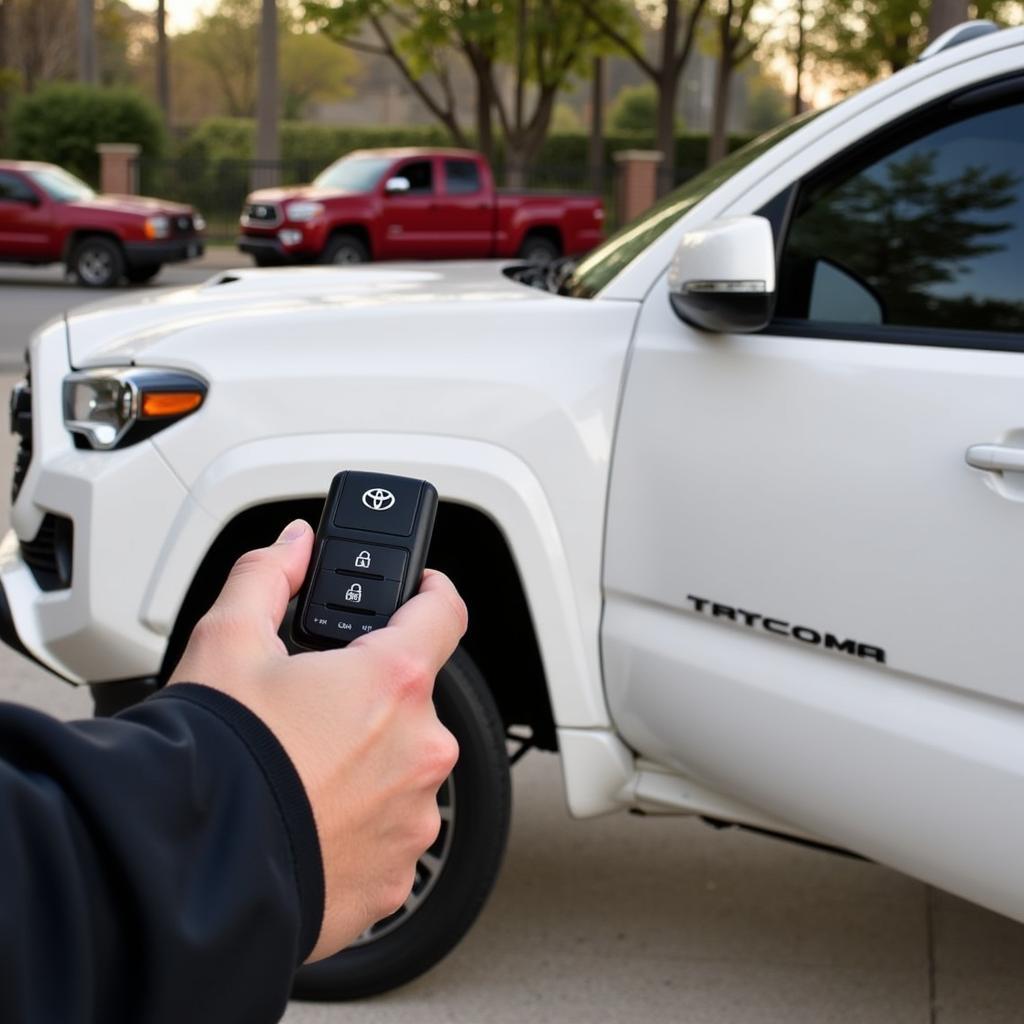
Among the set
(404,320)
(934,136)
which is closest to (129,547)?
(404,320)

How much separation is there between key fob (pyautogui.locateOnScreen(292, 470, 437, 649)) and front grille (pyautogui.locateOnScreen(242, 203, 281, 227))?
65.5ft

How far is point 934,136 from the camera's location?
2.77m

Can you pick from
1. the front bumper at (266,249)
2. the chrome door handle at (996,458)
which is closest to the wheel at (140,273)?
the front bumper at (266,249)

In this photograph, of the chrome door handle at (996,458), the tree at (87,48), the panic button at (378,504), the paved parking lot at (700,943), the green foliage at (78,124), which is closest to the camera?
the panic button at (378,504)

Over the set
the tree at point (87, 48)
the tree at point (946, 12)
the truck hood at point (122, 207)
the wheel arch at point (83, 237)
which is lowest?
the wheel arch at point (83, 237)

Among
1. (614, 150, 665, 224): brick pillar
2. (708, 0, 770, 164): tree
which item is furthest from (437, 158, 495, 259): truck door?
(708, 0, 770, 164): tree

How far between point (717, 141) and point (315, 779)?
34.7m

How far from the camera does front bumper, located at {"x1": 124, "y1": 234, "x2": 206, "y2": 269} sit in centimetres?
1958

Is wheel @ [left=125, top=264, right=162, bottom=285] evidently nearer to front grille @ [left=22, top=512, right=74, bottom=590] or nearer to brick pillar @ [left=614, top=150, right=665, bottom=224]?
brick pillar @ [left=614, top=150, right=665, bottom=224]

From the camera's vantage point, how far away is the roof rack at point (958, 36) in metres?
2.86

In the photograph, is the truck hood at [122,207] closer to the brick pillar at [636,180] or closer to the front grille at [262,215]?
the front grille at [262,215]

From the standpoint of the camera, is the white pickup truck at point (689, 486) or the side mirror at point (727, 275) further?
the side mirror at point (727, 275)

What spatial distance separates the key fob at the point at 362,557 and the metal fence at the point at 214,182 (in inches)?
1187

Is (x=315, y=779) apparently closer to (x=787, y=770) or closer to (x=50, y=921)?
(x=50, y=921)
